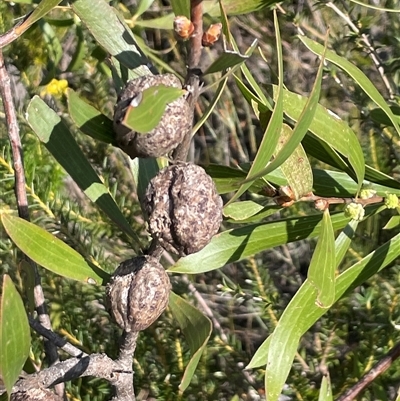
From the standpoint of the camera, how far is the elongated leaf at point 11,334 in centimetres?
55

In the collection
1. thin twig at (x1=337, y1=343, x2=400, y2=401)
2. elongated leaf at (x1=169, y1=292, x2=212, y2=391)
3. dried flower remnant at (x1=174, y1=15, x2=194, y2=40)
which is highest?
dried flower remnant at (x1=174, y1=15, x2=194, y2=40)

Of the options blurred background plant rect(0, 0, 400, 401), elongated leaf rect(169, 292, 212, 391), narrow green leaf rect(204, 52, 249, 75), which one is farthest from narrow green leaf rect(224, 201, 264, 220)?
blurred background plant rect(0, 0, 400, 401)

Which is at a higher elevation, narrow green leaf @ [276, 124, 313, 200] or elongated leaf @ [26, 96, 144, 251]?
elongated leaf @ [26, 96, 144, 251]

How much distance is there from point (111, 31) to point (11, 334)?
35 cm

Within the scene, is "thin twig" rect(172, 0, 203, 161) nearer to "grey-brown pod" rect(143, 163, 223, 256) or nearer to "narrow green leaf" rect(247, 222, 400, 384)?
"grey-brown pod" rect(143, 163, 223, 256)

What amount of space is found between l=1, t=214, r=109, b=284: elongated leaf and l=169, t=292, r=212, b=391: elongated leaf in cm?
11

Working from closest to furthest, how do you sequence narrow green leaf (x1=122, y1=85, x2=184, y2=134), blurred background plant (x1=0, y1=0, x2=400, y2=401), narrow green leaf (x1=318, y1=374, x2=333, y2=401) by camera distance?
narrow green leaf (x1=122, y1=85, x2=184, y2=134) < narrow green leaf (x1=318, y1=374, x2=333, y2=401) < blurred background plant (x1=0, y1=0, x2=400, y2=401)

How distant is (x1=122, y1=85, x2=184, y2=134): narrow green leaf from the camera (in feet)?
1.69

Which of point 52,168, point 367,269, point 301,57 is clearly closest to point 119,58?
point 367,269

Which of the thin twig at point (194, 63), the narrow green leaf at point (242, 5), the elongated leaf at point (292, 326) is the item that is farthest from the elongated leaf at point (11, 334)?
the narrow green leaf at point (242, 5)

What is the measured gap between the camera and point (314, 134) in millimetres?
820

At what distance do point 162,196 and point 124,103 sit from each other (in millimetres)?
93

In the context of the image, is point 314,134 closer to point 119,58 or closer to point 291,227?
point 291,227

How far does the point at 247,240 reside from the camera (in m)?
0.86
